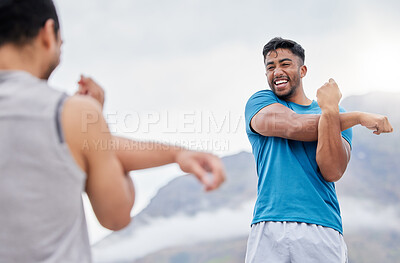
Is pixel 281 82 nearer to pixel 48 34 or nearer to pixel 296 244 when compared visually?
pixel 296 244

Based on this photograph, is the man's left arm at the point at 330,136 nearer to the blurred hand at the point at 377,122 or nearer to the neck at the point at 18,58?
the blurred hand at the point at 377,122

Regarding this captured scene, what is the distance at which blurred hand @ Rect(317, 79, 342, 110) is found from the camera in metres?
1.83

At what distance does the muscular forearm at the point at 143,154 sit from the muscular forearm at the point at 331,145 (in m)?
1.11

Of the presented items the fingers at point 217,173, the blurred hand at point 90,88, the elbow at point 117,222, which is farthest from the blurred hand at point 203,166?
the blurred hand at point 90,88

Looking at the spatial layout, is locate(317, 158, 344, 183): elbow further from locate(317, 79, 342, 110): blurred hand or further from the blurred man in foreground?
the blurred man in foreground

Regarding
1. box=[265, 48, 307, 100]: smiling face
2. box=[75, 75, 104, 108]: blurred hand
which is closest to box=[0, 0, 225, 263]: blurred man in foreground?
box=[75, 75, 104, 108]: blurred hand

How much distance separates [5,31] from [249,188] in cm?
2243

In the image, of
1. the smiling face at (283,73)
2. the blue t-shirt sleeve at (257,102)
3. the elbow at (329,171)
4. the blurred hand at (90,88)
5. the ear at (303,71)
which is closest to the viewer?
→ the blurred hand at (90,88)

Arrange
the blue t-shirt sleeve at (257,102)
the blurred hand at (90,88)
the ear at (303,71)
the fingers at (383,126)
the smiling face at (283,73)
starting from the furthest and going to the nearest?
the ear at (303,71) < the smiling face at (283,73) < the blue t-shirt sleeve at (257,102) < the fingers at (383,126) < the blurred hand at (90,88)

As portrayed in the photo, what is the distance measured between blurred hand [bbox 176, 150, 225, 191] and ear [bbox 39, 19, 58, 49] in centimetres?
33

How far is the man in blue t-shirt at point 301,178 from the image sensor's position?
1.81m

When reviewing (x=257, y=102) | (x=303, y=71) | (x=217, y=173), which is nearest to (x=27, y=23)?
(x=217, y=173)

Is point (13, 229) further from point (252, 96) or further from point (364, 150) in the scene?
point (364, 150)

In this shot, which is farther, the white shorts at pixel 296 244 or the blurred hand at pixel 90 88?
the white shorts at pixel 296 244
